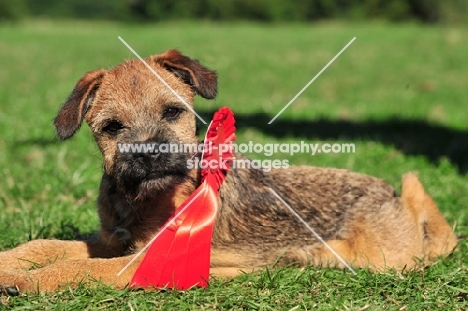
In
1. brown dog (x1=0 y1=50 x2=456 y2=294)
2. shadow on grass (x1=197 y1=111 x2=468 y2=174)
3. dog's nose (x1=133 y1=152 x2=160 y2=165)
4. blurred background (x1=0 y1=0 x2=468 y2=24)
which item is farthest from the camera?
blurred background (x1=0 y1=0 x2=468 y2=24)

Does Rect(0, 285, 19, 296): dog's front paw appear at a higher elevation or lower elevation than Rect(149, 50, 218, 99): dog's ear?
lower

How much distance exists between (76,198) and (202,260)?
9.24ft

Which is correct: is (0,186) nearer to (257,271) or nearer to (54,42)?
(257,271)

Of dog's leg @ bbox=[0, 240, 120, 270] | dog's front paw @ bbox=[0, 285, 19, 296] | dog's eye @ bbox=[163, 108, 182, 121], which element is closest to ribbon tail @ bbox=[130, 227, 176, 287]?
dog's leg @ bbox=[0, 240, 120, 270]

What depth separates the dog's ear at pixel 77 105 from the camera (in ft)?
14.7

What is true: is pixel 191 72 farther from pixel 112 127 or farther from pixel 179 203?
pixel 179 203

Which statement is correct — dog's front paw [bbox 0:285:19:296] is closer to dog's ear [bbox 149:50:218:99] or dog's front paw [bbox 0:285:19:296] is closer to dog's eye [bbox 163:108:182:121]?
dog's eye [bbox 163:108:182:121]

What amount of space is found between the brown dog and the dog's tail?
0.03 feet

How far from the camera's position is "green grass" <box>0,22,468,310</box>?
13.4 ft

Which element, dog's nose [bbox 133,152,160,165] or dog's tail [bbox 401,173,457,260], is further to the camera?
dog's tail [bbox 401,173,457,260]

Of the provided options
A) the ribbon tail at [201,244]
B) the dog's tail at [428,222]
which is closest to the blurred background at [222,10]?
the dog's tail at [428,222]

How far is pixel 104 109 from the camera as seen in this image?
14.8 feet

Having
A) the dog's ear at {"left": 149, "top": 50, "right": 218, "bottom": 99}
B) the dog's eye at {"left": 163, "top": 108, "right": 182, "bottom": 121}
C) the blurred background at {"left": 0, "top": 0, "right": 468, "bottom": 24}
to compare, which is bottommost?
the dog's eye at {"left": 163, "top": 108, "right": 182, "bottom": 121}

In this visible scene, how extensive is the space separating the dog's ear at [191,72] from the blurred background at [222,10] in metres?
34.4
